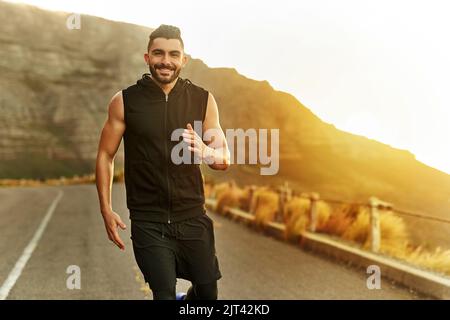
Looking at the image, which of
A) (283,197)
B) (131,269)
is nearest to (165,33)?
(131,269)

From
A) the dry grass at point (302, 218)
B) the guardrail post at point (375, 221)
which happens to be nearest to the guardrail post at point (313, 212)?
the dry grass at point (302, 218)

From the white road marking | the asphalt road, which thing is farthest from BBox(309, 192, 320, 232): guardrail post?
the white road marking

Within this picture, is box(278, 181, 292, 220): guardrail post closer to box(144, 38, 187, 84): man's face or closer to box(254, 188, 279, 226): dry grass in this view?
box(254, 188, 279, 226): dry grass

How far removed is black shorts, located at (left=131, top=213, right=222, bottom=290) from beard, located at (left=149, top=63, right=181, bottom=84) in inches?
25.1

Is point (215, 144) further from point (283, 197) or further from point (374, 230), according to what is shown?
point (283, 197)

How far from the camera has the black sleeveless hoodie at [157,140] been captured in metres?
2.23

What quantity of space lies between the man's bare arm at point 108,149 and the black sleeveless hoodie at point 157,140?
1.0 inches

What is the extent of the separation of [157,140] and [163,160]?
0.07 meters

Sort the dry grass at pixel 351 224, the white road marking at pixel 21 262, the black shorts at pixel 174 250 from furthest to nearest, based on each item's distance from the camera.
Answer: the dry grass at pixel 351 224 < the white road marking at pixel 21 262 < the black shorts at pixel 174 250

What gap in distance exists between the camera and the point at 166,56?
2117 millimetres

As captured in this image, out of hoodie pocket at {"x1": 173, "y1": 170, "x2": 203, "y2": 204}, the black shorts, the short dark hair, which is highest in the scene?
the short dark hair

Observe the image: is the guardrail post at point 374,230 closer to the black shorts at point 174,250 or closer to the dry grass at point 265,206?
the dry grass at point 265,206

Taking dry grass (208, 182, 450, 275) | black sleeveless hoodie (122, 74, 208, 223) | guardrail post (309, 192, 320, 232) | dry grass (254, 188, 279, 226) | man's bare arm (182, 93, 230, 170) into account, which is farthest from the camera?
dry grass (254, 188, 279, 226)

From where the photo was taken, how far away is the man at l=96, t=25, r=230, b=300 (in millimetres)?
2137
